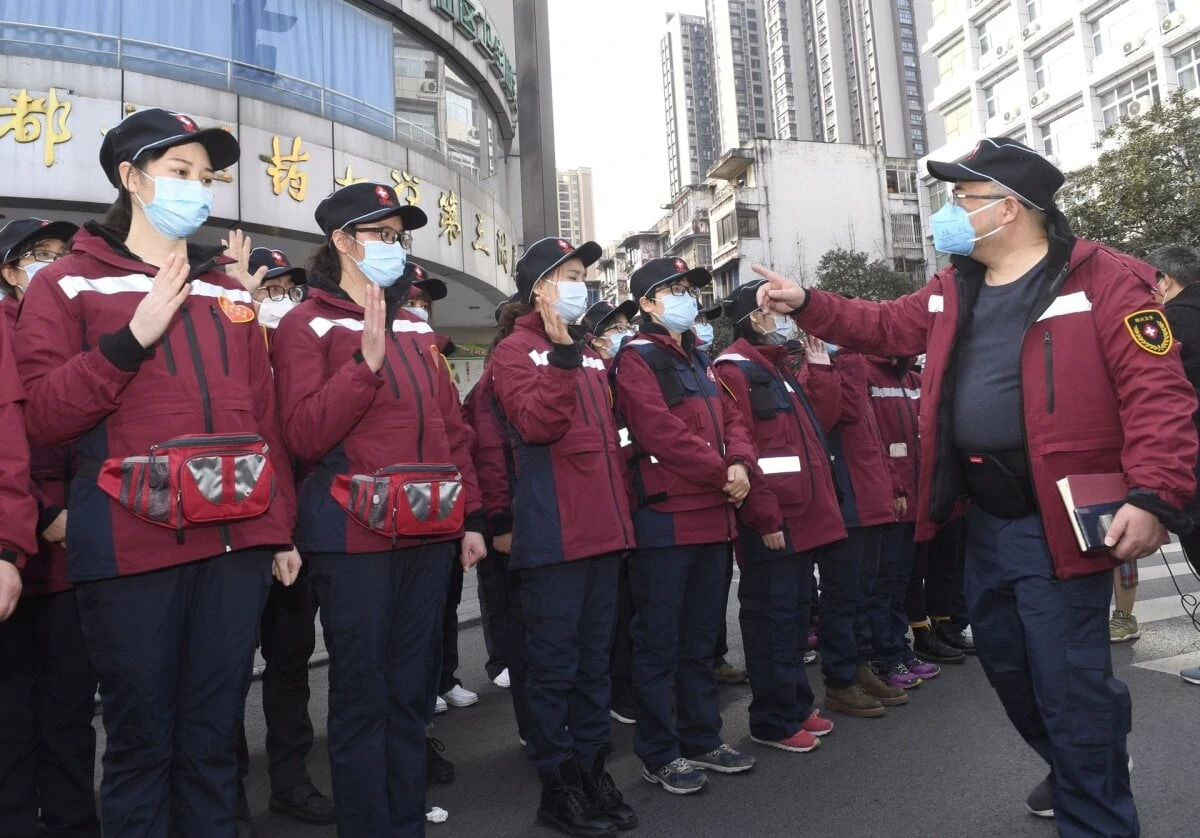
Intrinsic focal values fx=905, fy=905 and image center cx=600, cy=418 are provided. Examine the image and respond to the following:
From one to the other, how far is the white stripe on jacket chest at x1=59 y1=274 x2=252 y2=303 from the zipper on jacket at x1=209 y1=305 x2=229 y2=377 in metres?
0.06

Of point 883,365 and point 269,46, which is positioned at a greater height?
point 269,46

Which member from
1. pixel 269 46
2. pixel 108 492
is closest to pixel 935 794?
pixel 108 492

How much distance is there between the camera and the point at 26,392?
2.37m

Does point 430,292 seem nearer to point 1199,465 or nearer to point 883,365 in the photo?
point 883,365

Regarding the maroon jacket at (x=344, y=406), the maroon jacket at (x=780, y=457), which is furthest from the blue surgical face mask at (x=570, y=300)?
the maroon jacket at (x=780, y=457)

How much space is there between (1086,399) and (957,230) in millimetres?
722

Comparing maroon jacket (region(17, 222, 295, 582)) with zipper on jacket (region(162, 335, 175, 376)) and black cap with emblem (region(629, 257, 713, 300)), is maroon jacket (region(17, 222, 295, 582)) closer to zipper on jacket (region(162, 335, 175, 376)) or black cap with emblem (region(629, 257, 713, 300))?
zipper on jacket (region(162, 335, 175, 376))

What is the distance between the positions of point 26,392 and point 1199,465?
15.7 feet

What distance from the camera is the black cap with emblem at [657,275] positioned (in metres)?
4.34

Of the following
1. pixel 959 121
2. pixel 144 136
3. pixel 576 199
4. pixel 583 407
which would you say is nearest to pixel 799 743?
pixel 583 407

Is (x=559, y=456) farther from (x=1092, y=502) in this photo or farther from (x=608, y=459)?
(x=1092, y=502)

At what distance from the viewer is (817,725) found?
14.4ft

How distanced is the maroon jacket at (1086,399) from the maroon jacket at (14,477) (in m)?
2.67

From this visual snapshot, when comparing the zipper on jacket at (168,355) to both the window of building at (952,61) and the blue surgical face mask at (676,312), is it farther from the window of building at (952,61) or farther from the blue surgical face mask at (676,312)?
the window of building at (952,61)
